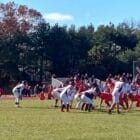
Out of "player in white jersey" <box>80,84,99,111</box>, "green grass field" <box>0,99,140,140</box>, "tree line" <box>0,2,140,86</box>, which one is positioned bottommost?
"green grass field" <box>0,99,140,140</box>

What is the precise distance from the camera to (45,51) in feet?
268

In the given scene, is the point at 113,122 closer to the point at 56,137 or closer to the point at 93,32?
the point at 56,137

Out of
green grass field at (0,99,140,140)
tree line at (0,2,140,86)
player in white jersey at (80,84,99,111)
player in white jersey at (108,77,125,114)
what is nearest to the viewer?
green grass field at (0,99,140,140)

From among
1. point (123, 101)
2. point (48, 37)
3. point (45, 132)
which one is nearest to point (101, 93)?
point (123, 101)

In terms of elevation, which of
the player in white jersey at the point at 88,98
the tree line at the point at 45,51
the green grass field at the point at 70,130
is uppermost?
the tree line at the point at 45,51

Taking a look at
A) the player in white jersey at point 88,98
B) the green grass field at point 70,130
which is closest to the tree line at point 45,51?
the player in white jersey at point 88,98

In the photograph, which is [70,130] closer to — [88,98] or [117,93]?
[117,93]

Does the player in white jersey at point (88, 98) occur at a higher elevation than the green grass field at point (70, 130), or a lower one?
higher

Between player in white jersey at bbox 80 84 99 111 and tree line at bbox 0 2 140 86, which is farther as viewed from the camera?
tree line at bbox 0 2 140 86

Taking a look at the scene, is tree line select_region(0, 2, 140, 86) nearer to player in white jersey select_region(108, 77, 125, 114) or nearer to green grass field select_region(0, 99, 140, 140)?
player in white jersey select_region(108, 77, 125, 114)

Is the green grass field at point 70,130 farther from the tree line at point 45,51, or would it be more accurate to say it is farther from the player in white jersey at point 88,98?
the tree line at point 45,51

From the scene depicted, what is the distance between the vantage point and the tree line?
7756 cm

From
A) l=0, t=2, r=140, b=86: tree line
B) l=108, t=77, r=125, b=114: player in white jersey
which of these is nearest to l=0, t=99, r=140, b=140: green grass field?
l=108, t=77, r=125, b=114: player in white jersey

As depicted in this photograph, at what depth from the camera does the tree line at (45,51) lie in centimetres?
7756
